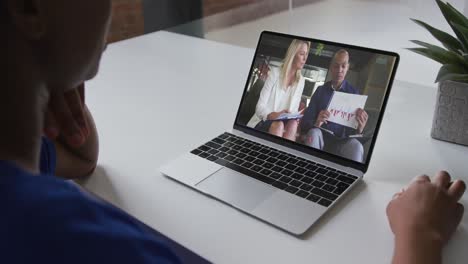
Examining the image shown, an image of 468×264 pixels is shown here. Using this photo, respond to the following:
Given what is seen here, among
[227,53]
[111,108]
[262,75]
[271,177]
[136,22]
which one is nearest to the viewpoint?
[271,177]

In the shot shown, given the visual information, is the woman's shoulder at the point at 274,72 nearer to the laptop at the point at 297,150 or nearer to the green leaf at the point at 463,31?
the laptop at the point at 297,150

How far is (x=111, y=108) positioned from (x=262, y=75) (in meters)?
0.40

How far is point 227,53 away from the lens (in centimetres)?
154

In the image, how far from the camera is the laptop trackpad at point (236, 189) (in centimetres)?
76

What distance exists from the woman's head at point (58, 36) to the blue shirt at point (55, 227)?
0.32ft

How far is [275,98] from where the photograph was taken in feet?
3.06

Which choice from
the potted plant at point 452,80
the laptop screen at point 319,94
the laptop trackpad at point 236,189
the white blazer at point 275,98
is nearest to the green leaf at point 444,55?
the potted plant at point 452,80

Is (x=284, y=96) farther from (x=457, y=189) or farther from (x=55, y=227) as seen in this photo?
(x=55, y=227)

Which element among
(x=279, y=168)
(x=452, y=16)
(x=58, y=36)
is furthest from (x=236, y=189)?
(x=452, y=16)

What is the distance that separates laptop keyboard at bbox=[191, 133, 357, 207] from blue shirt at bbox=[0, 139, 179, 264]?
37 cm

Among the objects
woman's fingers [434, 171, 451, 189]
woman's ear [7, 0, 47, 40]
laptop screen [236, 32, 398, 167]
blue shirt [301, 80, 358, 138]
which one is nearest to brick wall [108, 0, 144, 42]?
laptop screen [236, 32, 398, 167]

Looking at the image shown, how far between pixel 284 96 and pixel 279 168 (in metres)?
0.16

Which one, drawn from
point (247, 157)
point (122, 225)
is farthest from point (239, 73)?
point (122, 225)

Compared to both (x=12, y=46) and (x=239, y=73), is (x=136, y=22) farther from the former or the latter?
(x=12, y=46)
